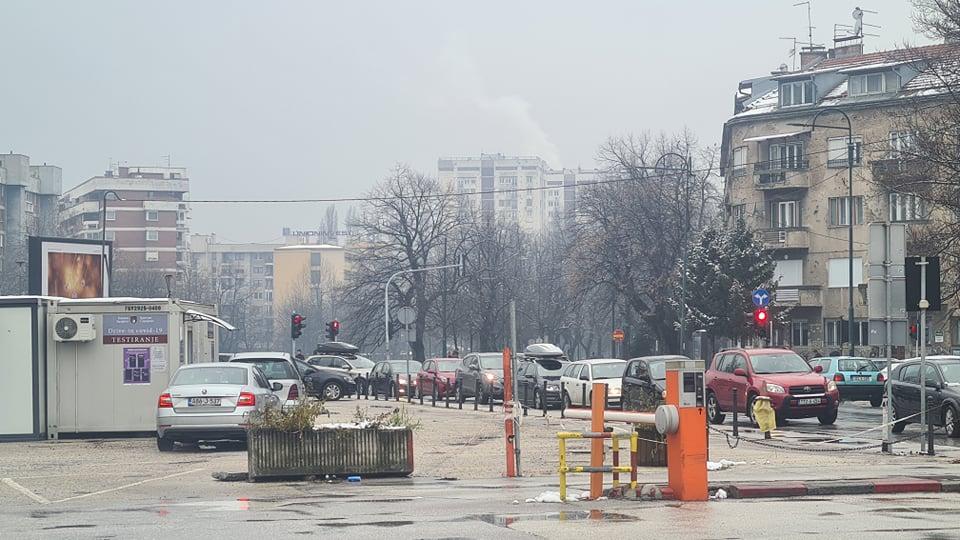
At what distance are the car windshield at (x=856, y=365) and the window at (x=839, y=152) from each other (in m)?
31.1

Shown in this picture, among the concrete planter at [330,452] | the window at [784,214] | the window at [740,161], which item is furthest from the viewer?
the window at [740,161]

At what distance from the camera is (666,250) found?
73.4 metres

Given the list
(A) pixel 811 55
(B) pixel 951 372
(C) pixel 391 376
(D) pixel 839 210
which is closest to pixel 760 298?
(C) pixel 391 376

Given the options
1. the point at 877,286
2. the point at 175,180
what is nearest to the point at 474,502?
the point at 877,286

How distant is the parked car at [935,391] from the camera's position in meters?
26.3

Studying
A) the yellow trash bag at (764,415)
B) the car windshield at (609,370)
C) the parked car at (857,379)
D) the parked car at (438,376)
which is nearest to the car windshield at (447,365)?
the parked car at (438,376)

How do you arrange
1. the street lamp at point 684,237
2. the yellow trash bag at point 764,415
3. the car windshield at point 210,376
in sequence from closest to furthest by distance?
the car windshield at point 210,376 → the yellow trash bag at point 764,415 → the street lamp at point 684,237

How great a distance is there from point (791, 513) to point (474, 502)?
3.34 m

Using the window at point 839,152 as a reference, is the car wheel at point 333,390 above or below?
below

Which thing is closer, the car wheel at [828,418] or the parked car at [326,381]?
the car wheel at [828,418]

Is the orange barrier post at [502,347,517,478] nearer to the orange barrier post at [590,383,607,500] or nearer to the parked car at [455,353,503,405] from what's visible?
the orange barrier post at [590,383,607,500]

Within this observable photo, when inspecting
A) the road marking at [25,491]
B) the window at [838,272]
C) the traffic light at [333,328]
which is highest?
the window at [838,272]

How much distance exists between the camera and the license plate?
22.8 m

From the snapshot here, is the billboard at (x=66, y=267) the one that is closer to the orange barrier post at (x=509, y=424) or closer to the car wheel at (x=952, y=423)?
the orange barrier post at (x=509, y=424)
